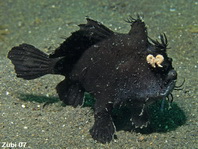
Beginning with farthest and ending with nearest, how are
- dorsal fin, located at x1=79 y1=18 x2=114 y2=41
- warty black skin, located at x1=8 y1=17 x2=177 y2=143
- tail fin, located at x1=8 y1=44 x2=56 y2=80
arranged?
tail fin, located at x1=8 y1=44 x2=56 y2=80 < dorsal fin, located at x1=79 y1=18 x2=114 y2=41 < warty black skin, located at x1=8 y1=17 x2=177 y2=143

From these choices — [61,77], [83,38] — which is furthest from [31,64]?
[61,77]

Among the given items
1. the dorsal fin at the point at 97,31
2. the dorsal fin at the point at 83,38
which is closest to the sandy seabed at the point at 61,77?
the dorsal fin at the point at 83,38

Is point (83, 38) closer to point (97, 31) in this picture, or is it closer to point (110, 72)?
point (97, 31)

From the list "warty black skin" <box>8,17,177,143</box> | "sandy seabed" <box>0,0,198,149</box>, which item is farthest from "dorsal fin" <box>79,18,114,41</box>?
"sandy seabed" <box>0,0,198,149</box>

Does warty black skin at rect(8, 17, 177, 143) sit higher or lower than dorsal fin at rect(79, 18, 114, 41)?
lower

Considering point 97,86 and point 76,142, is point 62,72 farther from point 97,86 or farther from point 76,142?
point 76,142

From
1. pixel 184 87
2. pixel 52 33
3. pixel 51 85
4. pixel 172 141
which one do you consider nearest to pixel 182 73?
pixel 184 87

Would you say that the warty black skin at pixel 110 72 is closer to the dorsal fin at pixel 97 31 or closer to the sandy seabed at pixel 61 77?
the dorsal fin at pixel 97 31

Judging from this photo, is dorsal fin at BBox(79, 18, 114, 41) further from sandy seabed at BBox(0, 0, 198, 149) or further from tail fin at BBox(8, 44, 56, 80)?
sandy seabed at BBox(0, 0, 198, 149)

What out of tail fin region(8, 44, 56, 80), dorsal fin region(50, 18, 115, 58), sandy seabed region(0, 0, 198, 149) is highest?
dorsal fin region(50, 18, 115, 58)
